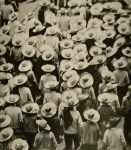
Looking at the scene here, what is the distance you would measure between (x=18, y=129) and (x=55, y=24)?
62.7 inches

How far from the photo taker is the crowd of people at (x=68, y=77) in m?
3.79

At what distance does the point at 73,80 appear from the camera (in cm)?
412

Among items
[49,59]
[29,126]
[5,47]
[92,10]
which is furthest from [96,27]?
[29,126]

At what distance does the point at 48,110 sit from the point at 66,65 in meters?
0.64

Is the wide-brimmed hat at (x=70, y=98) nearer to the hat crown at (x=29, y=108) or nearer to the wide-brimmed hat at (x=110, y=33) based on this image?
the hat crown at (x=29, y=108)

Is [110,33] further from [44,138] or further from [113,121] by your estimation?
[44,138]

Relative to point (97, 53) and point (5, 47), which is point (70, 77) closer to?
point (97, 53)

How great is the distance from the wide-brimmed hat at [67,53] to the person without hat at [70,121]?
2.24 ft

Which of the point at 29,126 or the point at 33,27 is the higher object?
the point at 33,27

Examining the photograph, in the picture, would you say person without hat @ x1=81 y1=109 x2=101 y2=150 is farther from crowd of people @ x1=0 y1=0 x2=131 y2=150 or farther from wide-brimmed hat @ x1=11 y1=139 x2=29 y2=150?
wide-brimmed hat @ x1=11 y1=139 x2=29 y2=150

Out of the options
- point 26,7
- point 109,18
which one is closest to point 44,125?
point 109,18

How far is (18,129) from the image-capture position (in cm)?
403

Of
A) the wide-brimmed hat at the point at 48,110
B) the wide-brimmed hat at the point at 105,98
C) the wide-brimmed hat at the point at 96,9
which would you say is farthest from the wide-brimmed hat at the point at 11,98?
the wide-brimmed hat at the point at 96,9

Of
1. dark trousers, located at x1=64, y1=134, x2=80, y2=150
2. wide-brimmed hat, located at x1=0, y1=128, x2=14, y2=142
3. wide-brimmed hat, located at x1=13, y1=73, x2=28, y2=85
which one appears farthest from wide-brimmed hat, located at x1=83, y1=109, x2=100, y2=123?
wide-brimmed hat, located at x1=13, y1=73, x2=28, y2=85
